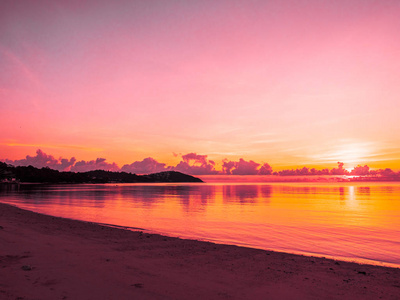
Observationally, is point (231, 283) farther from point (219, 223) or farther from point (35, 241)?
point (219, 223)

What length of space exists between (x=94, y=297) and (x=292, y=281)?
22.7 ft

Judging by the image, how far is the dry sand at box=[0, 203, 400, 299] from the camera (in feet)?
26.9

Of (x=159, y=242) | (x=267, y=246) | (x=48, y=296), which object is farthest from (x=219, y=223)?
(x=48, y=296)

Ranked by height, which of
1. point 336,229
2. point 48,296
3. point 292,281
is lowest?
point 336,229

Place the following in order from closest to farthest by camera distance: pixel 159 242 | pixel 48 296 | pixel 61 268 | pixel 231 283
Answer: pixel 48 296 → pixel 231 283 → pixel 61 268 → pixel 159 242

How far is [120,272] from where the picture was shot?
991cm

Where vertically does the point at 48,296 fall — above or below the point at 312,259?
above

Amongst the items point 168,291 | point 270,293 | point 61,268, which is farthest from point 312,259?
point 61,268

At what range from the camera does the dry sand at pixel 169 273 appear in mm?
8203

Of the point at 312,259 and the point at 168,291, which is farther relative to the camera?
the point at 312,259

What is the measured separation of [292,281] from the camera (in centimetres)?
986

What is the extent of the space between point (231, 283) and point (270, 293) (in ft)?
4.56

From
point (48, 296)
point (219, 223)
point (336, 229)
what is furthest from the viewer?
point (219, 223)

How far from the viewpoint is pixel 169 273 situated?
1009 cm
